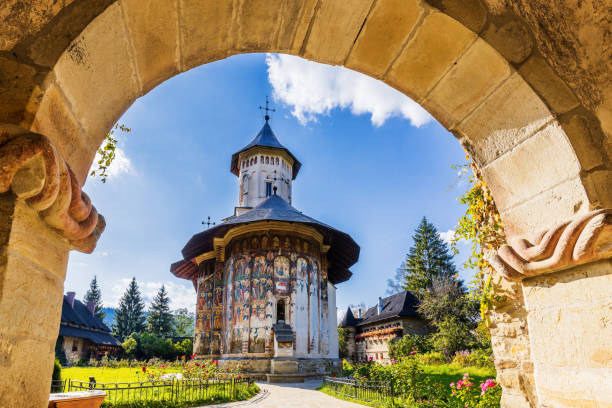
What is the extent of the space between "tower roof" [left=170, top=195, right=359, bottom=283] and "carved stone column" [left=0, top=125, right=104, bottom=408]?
15418 mm

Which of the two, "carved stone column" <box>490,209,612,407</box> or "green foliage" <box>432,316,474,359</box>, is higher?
"carved stone column" <box>490,209,612,407</box>

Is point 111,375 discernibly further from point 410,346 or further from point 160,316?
point 160,316

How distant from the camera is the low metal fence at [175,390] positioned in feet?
28.5

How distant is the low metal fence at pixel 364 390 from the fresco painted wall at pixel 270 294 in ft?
17.5

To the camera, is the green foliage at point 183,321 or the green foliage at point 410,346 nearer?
the green foliage at point 410,346

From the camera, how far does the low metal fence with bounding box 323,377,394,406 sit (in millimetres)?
8984

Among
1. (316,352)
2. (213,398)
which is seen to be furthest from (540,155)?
(316,352)

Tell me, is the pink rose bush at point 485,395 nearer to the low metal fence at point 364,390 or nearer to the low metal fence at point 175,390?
the low metal fence at point 364,390

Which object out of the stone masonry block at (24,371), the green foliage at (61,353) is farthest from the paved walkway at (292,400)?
the green foliage at (61,353)

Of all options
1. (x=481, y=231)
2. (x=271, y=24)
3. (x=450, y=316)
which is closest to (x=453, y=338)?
(x=450, y=316)

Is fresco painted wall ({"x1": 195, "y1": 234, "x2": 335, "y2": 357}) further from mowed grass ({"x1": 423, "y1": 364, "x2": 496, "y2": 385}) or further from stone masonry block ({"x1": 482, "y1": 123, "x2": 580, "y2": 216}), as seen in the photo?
stone masonry block ({"x1": 482, "y1": 123, "x2": 580, "y2": 216})

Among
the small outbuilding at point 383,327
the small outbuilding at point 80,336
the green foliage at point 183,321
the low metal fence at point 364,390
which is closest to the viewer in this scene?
the low metal fence at point 364,390

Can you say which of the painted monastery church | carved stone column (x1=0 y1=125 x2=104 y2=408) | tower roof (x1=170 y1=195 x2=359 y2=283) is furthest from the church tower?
carved stone column (x1=0 y1=125 x2=104 y2=408)

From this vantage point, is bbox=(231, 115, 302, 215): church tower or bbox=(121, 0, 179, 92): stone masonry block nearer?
bbox=(121, 0, 179, 92): stone masonry block
